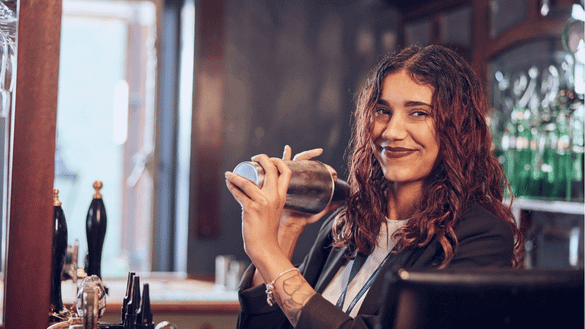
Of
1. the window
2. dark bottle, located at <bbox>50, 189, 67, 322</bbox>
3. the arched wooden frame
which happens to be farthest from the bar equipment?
the window

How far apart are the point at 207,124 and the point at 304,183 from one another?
241 centimetres

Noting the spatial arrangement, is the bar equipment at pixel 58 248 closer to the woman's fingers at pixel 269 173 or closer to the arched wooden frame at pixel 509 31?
the woman's fingers at pixel 269 173

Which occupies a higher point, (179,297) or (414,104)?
(414,104)

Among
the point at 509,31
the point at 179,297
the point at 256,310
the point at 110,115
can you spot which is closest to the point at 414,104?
the point at 256,310

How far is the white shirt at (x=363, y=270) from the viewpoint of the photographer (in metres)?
1.18

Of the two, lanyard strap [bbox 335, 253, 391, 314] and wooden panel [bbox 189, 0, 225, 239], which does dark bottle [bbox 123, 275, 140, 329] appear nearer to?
lanyard strap [bbox 335, 253, 391, 314]

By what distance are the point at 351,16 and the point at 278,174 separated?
2.86 meters

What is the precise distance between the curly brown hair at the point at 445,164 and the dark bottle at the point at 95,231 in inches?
19.4

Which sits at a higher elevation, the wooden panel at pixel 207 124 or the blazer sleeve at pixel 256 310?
the wooden panel at pixel 207 124

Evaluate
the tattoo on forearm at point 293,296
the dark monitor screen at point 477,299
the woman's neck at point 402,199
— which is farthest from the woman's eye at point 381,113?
the dark monitor screen at point 477,299

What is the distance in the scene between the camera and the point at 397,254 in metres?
1.13

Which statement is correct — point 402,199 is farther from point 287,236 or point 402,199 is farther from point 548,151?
point 548,151

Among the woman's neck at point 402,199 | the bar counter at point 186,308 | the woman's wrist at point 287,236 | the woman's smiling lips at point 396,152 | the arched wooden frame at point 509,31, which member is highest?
the arched wooden frame at point 509,31

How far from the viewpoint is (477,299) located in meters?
0.69
